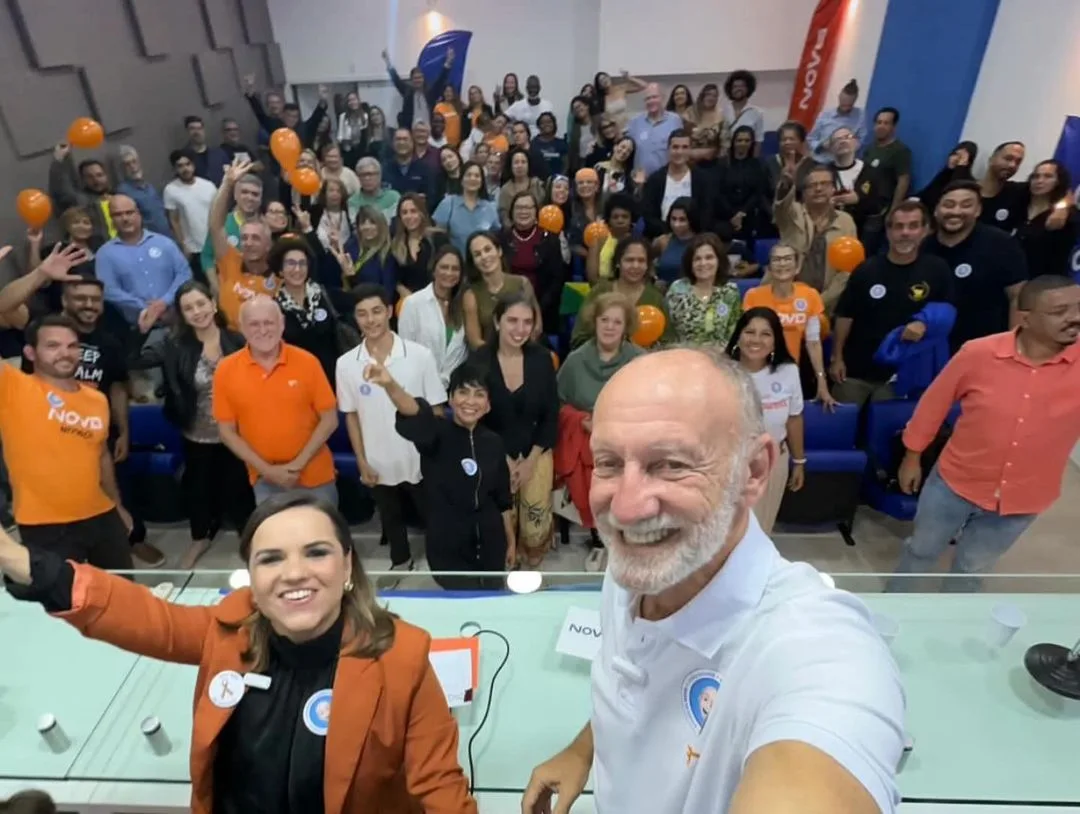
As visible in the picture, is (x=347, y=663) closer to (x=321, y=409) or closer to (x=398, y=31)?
(x=321, y=409)

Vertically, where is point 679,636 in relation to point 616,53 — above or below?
below

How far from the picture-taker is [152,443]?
11.4ft

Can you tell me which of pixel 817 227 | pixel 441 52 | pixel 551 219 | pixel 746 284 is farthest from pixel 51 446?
pixel 441 52

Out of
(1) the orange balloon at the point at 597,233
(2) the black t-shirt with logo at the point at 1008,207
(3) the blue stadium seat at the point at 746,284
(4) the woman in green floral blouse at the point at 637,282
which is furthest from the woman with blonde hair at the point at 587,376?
(2) the black t-shirt with logo at the point at 1008,207

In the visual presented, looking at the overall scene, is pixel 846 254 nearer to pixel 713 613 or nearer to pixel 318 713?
pixel 713 613

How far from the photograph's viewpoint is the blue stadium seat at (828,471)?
3160 mm

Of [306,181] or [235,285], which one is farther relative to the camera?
[306,181]

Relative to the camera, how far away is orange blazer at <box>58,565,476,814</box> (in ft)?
4.25

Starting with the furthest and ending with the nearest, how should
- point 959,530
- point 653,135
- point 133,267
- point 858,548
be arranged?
point 653,135 < point 133,267 < point 858,548 < point 959,530

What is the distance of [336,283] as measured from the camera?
13.8 feet

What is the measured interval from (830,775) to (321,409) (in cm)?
240

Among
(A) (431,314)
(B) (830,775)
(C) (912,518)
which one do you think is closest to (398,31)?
(A) (431,314)

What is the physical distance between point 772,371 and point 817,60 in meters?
7.30

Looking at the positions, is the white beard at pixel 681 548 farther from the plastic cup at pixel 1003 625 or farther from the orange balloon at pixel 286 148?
the orange balloon at pixel 286 148
